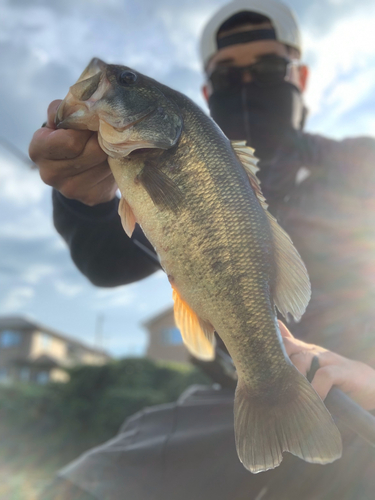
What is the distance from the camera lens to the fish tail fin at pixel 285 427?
131 cm

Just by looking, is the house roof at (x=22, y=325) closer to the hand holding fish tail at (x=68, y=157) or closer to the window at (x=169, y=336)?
the window at (x=169, y=336)

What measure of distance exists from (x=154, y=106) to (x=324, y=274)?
224 centimetres

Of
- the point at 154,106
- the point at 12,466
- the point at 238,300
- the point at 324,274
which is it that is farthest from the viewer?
the point at 12,466

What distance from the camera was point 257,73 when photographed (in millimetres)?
3451

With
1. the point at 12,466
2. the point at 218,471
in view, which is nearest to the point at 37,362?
the point at 12,466

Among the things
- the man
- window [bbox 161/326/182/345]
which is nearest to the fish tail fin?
the man

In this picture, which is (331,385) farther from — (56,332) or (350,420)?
(56,332)

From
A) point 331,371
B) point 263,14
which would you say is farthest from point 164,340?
point 331,371

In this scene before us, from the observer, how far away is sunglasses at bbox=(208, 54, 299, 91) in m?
3.44

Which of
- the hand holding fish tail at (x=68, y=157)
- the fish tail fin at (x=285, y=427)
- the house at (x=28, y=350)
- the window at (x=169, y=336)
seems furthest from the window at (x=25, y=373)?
the fish tail fin at (x=285, y=427)

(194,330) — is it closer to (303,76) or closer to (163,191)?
(163,191)

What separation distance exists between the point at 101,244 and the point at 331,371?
A: 171 centimetres

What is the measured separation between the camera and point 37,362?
129 ft

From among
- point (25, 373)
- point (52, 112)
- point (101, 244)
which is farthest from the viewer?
point (25, 373)
